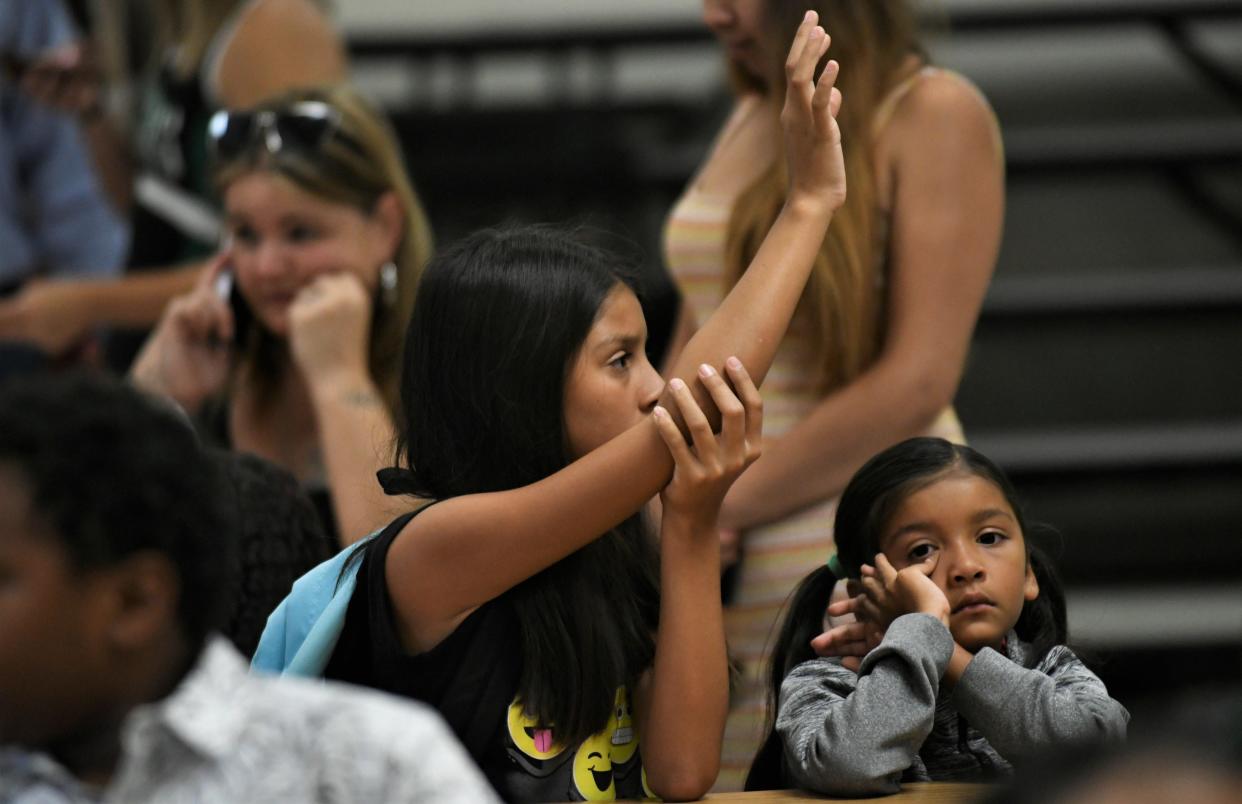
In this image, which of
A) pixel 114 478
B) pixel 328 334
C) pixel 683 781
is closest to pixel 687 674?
pixel 683 781

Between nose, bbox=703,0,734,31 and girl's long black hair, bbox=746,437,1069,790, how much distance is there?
0.64m

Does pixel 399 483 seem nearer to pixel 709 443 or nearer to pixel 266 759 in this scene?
pixel 709 443

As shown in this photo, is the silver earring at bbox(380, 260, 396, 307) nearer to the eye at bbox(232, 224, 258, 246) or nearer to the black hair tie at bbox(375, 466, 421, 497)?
the eye at bbox(232, 224, 258, 246)

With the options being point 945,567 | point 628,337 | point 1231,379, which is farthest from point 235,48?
point 1231,379

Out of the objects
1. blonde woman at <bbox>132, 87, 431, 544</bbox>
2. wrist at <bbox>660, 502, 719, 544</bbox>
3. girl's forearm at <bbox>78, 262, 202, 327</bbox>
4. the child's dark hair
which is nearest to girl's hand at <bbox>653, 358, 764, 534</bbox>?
wrist at <bbox>660, 502, 719, 544</bbox>

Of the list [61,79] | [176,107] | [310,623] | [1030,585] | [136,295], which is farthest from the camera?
[61,79]

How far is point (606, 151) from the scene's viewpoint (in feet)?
14.3

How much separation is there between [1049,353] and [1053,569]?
9.52ft

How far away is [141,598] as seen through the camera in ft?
3.67

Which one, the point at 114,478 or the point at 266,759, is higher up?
the point at 114,478

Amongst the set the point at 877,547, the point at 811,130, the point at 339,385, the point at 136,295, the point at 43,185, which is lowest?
the point at 43,185

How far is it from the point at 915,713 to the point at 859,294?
0.71 metres

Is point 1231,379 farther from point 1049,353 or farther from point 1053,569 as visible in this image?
point 1053,569

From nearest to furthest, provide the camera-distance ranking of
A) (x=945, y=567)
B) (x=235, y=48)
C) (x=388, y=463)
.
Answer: (x=945, y=567) → (x=388, y=463) → (x=235, y=48)
